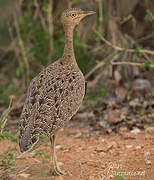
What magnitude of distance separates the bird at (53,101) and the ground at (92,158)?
21cm

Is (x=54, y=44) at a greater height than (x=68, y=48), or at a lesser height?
lesser

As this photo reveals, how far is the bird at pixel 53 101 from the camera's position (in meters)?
3.78

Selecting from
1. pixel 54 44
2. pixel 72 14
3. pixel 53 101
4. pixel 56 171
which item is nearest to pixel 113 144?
pixel 56 171

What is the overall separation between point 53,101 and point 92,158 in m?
1.17

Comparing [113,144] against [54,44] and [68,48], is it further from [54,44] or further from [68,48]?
[54,44]

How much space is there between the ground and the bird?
208 millimetres

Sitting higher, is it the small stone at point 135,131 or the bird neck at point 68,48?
the bird neck at point 68,48

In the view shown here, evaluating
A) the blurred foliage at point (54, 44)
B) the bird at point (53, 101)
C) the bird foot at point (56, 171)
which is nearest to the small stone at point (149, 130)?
the blurred foliage at point (54, 44)

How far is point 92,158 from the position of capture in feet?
15.5

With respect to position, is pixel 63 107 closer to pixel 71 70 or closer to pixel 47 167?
pixel 71 70

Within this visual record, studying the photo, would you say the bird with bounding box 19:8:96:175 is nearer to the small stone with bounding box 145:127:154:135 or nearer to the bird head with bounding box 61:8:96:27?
the bird head with bounding box 61:8:96:27

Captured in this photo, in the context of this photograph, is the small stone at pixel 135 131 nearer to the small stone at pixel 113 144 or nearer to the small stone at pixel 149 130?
the small stone at pixel 149 130

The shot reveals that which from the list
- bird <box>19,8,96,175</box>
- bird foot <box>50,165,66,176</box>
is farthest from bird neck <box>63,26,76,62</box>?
bird foot <box>50,165,66,176</box>

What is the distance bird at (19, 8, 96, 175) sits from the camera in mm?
3779
